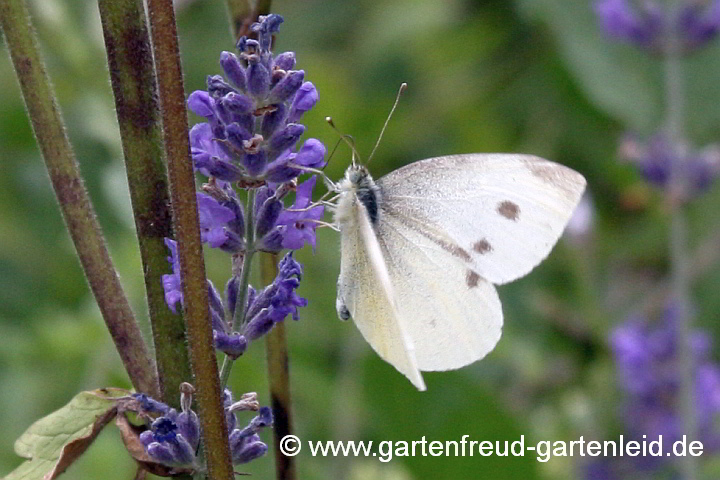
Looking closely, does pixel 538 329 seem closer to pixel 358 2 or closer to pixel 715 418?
pixel 715 418

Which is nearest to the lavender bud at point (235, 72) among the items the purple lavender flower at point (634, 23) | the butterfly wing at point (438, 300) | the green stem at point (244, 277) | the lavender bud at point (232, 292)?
the green stem at point (244, 277)

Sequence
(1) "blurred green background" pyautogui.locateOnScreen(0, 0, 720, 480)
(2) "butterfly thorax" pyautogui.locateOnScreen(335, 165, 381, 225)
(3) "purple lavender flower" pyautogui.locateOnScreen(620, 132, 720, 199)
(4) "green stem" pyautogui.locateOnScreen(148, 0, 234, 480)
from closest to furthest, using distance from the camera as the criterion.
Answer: (4) "green stem" pyautogui.locateOnScreen(148, 0, 234, 480)
(2) "butterfly thorax" pyautogui.locateOnScreen(335, 165, 381, 225)
(1) "blurred green background" pyautogui.locateOnScreen(0, 0, 720, 480)
(3) "purple lavender flower" pyautogui.locateOnScreen(620, 132, 720, 199)

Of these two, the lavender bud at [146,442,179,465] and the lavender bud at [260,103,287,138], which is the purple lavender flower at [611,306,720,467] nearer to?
the lavender bud at [260,103,287,138]

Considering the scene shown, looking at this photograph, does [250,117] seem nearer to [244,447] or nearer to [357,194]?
[244,447]

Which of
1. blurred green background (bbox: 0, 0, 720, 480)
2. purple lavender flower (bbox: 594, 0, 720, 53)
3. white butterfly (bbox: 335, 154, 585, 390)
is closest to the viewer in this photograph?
white butterfly (bbox: 335, 154, 585, 390)

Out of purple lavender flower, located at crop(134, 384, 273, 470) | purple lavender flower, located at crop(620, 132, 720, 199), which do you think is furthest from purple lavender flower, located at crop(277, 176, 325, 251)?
purple lavender flower, located at crop(620, 132, 720, 199)

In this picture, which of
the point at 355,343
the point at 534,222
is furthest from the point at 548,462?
the point at 534,222
